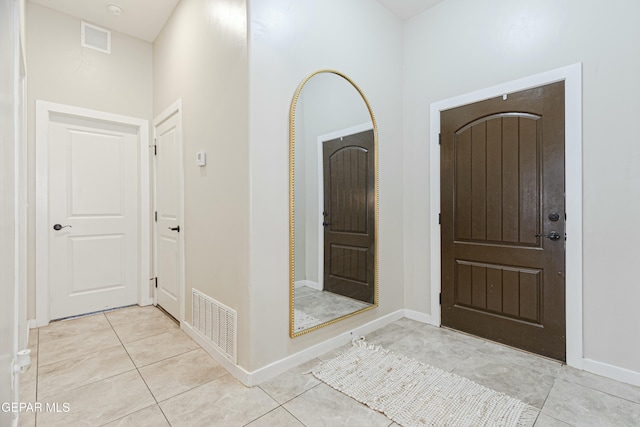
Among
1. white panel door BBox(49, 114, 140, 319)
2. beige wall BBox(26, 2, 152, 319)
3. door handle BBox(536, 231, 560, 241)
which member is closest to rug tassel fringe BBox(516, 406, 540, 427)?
door handle BBox(536, 231, 560, 241)

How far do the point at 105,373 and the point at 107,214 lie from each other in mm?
1899

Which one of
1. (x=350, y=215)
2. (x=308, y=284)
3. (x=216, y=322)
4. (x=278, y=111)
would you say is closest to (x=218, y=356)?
(x=216, y=322)

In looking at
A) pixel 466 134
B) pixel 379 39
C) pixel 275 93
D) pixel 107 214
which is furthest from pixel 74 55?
pixel 466 134

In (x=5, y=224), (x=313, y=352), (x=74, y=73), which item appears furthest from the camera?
(x=74, y=73)

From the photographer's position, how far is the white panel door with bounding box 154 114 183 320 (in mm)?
3004

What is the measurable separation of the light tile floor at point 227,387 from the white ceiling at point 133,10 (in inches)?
120

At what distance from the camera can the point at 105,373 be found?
2096 millimetres

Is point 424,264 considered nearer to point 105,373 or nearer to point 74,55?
point 105,373

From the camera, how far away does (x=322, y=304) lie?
95.7 inches

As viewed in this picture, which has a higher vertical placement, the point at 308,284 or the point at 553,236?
the point at 553,236

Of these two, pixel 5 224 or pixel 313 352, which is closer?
pixel 5 224

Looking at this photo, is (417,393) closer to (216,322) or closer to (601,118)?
(216,322)

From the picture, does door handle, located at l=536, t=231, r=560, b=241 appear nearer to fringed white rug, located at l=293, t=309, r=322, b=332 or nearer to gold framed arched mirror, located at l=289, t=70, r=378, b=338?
gold framed arched mirror, located at l=289, t=70, r=378, b=338

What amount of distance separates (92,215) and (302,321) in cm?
263
